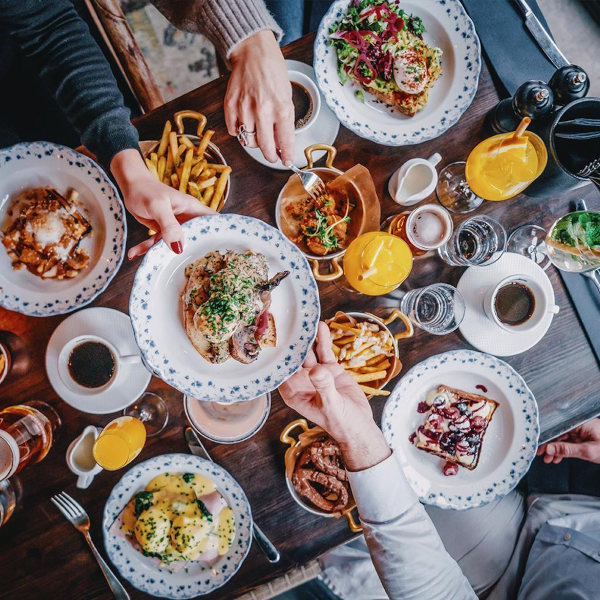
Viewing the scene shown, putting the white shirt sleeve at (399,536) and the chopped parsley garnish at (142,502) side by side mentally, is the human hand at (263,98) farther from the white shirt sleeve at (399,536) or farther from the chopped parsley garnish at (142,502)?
the chopped parsley garnish at (142,502)

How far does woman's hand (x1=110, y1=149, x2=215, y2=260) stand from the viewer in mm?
1655

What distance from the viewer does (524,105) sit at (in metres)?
1.84

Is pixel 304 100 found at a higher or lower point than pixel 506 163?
higher

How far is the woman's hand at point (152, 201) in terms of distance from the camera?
65.2 inches

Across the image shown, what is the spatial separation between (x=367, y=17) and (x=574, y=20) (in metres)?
2.92

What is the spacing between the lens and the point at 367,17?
1913mm

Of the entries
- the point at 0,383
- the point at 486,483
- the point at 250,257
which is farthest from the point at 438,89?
the point at 0,383

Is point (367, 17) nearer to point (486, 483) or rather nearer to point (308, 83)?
point (308, 83)

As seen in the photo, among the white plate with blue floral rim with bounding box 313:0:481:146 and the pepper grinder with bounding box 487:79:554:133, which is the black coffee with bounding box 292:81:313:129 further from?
the pepper grinder with bounding box 487:79:554:133

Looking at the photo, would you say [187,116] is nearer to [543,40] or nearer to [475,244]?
[475,244]

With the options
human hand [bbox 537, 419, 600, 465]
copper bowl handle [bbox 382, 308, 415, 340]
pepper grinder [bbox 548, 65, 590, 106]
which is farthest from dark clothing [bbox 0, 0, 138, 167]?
human hand [bbox 537, 419, 600, 465]

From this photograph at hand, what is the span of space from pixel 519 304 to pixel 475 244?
33 centimetres

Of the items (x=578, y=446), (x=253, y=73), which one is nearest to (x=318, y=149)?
(x=253, y=73)

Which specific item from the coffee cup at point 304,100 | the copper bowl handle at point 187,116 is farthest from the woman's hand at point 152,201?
the coffee cup at point 304,100
